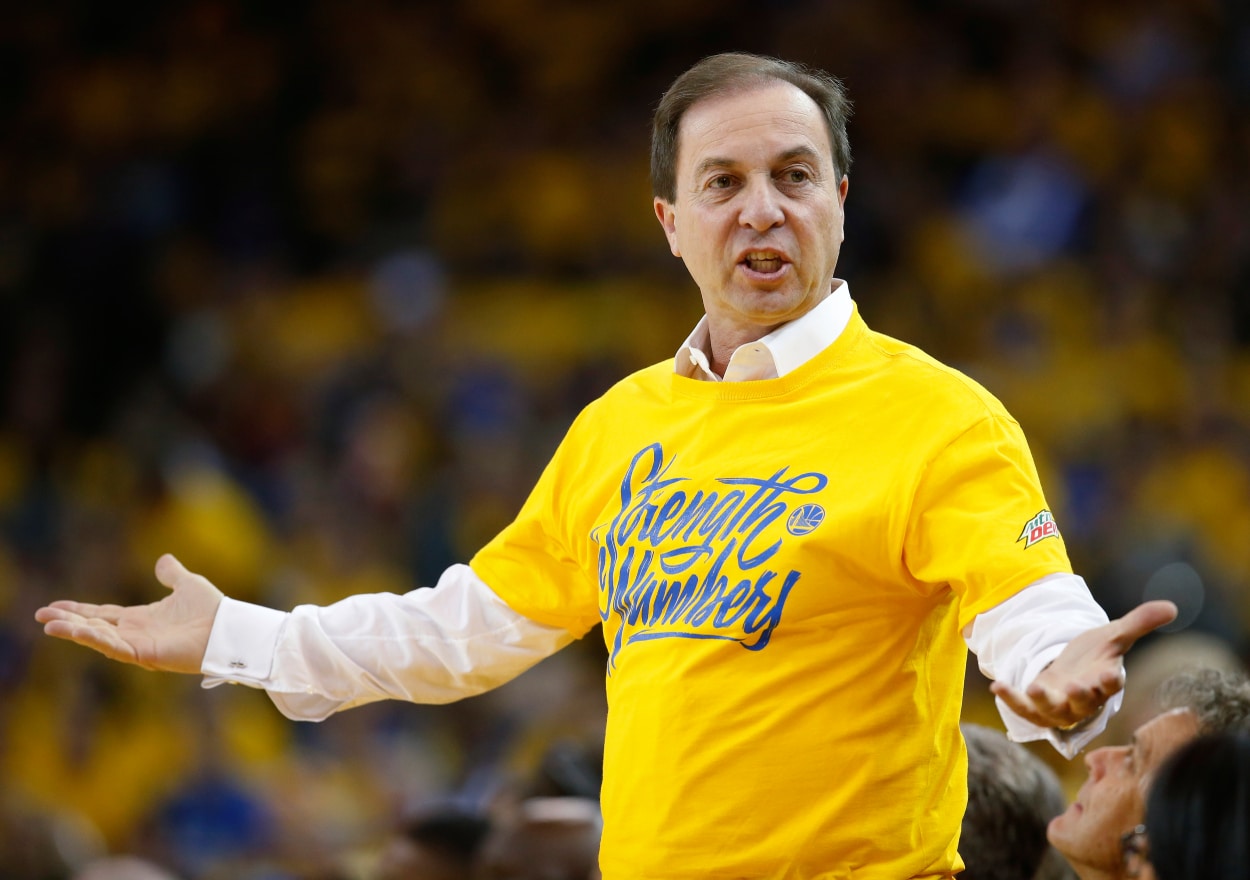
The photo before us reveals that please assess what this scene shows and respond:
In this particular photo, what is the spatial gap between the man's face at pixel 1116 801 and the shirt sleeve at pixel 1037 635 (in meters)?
0.51

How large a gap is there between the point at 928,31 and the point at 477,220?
3.12 metres

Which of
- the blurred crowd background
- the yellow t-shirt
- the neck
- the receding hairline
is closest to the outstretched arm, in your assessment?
the yellow t-shirt

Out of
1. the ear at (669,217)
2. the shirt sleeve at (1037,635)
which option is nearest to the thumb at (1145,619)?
the shirt sleeve at (1037,635)

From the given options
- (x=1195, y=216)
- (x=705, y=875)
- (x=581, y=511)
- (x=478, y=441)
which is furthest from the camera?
(x=1195, y=216)

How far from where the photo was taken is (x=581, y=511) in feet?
9.54

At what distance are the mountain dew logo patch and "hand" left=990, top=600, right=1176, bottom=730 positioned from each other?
22cm

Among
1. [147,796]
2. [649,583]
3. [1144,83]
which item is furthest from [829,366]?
[1144,83]

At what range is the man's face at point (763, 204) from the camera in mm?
2736

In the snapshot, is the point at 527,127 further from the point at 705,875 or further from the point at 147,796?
the point at 705,875

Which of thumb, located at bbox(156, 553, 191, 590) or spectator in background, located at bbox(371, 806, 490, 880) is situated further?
spectator in background, located at bbox(371, 806, 490, 880)

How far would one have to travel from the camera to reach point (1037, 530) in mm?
2361

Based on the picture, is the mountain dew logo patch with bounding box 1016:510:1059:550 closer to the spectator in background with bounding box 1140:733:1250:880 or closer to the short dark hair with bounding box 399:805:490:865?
the spectator in background with bounding box 1140:733:1250:880

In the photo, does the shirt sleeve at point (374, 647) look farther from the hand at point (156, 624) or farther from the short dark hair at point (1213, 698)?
the short dark hair at point (1213, 698)

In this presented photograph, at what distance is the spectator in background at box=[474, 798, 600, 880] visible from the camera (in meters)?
4.10
